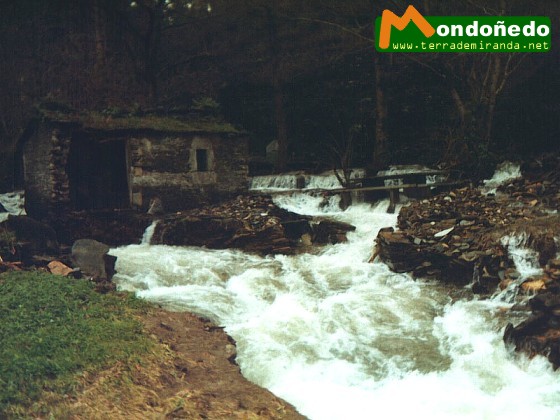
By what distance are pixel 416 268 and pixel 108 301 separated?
5.80m

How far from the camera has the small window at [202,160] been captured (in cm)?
1698

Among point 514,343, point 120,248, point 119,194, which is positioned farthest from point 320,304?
point 119,194

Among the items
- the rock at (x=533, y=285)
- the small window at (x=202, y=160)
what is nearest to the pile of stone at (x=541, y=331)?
the rock at (x=533, y=285)

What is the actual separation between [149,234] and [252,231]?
2998 millimetres

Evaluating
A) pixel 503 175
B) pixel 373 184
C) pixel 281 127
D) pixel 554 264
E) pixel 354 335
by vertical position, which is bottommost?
pixel 354 335

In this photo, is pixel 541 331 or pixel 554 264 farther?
pixel 554 264

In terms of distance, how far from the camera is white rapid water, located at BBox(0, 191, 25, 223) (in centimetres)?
1919

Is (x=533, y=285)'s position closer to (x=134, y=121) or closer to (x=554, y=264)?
(x=554, y=264)

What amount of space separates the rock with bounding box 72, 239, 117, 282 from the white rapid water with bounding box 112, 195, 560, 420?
0.33m

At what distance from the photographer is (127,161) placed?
1598 centimetres

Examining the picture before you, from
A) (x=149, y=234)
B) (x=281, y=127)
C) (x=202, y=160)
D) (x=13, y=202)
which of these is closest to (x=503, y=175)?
(x=202, y=160)

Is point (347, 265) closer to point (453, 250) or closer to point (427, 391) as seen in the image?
point (453, 250)

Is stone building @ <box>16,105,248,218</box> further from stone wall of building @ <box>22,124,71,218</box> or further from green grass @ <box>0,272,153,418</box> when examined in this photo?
green grass @ <box>0,272,153,418</box>

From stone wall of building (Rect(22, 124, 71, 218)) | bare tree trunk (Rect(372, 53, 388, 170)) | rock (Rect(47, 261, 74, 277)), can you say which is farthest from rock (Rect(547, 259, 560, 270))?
stone wall of building (Rect(22, 124, 71, 218))
